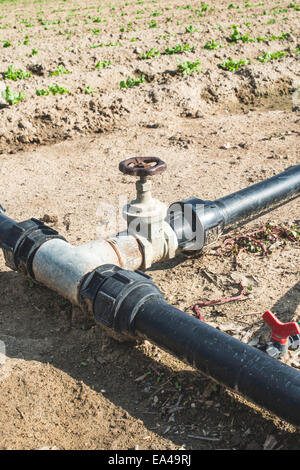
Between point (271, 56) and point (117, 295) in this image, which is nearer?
point (117, 295)

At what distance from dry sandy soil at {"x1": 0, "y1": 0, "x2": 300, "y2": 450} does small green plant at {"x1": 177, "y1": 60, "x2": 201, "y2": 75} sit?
0.14 m

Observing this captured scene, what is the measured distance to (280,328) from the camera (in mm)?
2646

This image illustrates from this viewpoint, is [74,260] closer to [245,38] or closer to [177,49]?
[177,49]

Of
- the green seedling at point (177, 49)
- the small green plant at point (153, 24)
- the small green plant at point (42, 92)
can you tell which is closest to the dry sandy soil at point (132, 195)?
the small green plant at point (42, 92)

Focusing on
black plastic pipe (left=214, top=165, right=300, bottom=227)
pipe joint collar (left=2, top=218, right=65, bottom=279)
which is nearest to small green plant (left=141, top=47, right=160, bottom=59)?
black plastic pipe (left=214, top=165, right=300, bottom=227)

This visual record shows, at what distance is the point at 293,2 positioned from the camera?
59.2ft

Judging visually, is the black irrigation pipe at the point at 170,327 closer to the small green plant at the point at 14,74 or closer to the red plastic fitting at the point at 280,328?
the red plastic fitting at the point at 280,328

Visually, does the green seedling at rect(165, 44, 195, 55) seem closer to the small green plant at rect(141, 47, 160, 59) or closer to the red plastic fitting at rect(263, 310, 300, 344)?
the small green plant at rect(141, 47, 160, 59)

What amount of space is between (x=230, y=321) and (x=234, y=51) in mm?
8070

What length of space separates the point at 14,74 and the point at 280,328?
703 centimetres

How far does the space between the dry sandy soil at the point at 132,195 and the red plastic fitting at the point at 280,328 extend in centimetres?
27

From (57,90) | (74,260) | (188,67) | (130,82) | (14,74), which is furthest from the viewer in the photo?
(188,67)

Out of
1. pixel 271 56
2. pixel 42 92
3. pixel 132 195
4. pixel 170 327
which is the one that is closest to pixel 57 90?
pixel 42 92

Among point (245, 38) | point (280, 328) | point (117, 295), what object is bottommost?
point (280, 328)
